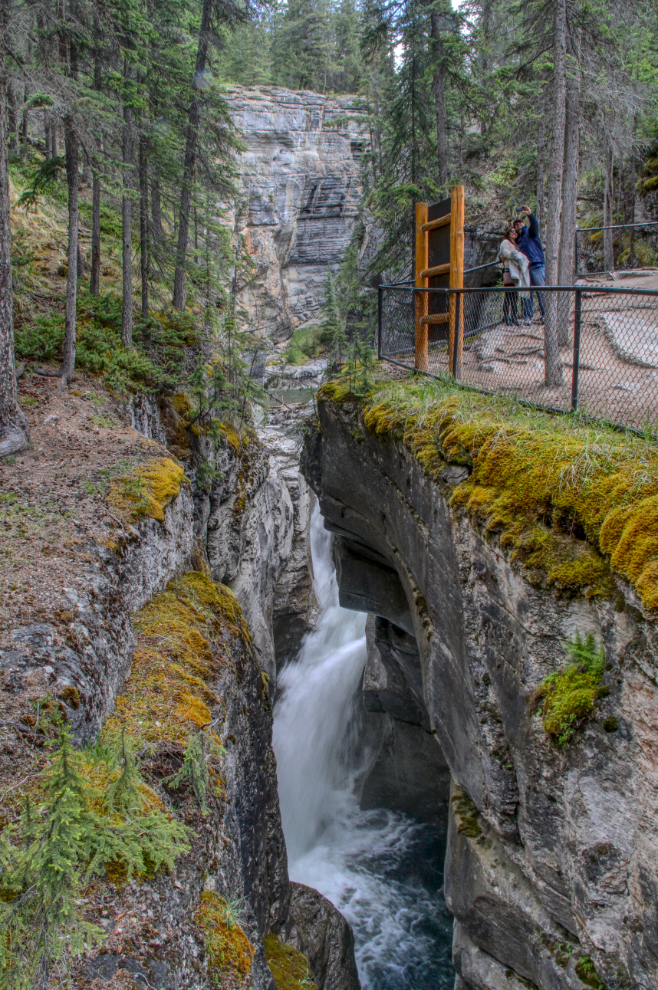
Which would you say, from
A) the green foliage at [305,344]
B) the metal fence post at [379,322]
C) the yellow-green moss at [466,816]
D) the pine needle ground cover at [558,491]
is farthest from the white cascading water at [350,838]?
the green foliage at [305,344]

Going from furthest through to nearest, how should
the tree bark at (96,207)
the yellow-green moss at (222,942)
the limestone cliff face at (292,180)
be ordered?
1. the limestone cliff face at (292,180)
2. the tree bark at (96,207)
3. the yellow-green moss at (222,942)

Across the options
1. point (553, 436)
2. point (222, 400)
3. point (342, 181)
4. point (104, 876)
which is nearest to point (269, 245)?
point (342, 181)

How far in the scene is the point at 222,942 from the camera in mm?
4051

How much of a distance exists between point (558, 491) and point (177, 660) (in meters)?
4.04

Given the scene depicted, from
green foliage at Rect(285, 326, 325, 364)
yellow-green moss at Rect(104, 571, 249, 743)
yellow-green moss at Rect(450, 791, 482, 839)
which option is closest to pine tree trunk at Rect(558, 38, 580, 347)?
yellow-green moss at Rect(104, 571, 249, 743)

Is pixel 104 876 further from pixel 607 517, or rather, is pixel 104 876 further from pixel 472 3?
pixel 472 3

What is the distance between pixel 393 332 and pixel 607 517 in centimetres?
874

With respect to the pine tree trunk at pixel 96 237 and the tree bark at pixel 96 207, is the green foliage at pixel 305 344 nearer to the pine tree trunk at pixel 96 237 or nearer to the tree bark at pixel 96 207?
the tree bark at pixel 96 207

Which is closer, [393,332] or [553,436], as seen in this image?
[553,436]

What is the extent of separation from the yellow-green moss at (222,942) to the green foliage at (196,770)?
62 cm

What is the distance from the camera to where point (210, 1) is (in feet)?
51.2

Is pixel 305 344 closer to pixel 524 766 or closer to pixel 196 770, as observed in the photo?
pixel 524 766

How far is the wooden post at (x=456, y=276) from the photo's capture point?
8289 millimetres

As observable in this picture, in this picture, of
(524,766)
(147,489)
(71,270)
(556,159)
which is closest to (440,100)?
(556,159)
